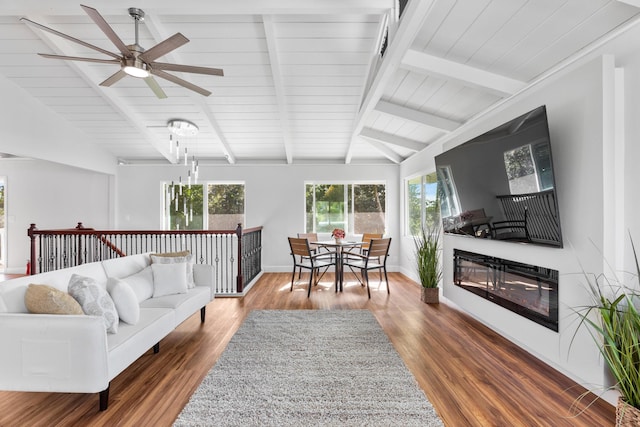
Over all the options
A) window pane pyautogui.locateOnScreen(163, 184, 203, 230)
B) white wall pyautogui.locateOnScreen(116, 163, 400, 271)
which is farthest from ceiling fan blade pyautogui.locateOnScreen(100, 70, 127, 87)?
window pane pyautogui.locateOnScreen(163, 184, 203, 230)

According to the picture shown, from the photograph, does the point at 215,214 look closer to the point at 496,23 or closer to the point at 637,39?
the point at 496,23

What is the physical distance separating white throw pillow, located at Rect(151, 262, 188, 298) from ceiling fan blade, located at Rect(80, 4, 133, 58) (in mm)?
1989

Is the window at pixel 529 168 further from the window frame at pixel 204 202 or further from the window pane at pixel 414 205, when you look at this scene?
the window frame at pixel 204 202

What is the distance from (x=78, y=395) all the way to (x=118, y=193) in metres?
5.49

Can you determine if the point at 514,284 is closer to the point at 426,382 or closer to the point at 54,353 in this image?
the point at 426,382

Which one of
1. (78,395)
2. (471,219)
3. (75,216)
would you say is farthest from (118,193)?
(471,219)

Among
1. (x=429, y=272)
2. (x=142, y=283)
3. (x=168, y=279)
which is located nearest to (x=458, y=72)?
(x=429, y=272)

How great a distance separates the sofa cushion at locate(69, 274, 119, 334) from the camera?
210 cm

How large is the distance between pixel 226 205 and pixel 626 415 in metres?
6.42

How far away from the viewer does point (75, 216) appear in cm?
650

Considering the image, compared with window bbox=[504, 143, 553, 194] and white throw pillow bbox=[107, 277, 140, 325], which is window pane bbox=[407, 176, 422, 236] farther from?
white throw pillow bbox=[107, 277, 140, 325]

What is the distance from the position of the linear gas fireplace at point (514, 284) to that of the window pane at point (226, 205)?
15.1 feet

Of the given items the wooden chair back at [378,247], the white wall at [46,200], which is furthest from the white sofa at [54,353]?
the white wall at [46,200]

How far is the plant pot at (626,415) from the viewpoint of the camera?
1549mm
